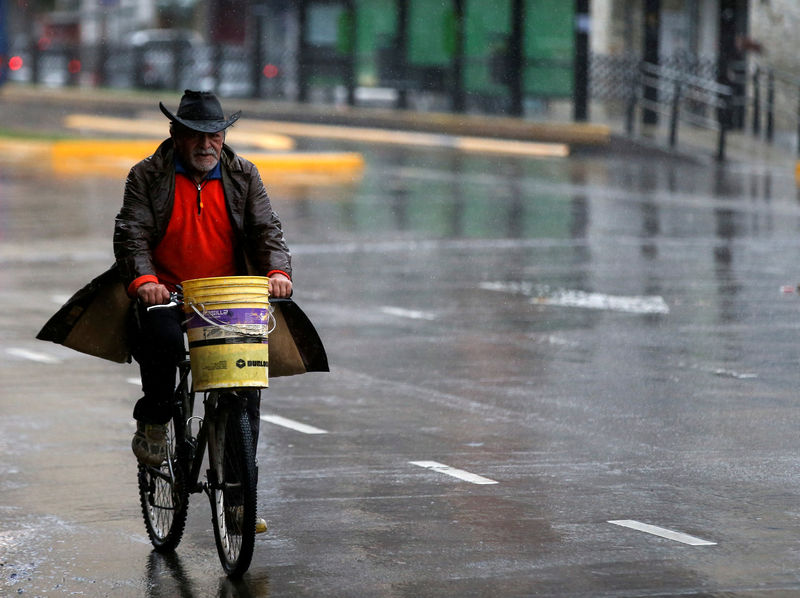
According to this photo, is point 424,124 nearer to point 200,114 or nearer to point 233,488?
point 200,114

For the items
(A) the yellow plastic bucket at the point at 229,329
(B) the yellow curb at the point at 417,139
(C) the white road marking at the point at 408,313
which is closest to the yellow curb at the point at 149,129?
(B) the yellow curb at the point at 417,139

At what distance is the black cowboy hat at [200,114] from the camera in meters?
6.56

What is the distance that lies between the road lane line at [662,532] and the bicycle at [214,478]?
5.57 feet

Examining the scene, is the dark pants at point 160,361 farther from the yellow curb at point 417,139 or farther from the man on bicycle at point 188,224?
the yellow curb at point 417,139

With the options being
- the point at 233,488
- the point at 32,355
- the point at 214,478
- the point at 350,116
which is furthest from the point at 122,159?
the point at 233,488

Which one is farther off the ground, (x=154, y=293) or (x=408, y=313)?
(x=154, y=293)

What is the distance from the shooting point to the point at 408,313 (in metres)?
13.8

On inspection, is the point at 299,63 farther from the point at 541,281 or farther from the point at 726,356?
the point at 726,356

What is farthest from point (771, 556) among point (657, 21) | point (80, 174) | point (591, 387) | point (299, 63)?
point (299, 63)

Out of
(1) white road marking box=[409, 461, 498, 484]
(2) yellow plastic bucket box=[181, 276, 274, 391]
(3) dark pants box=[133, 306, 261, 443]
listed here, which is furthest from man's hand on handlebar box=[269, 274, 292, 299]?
(1) white road marking box=[409, 461, 498, 484]

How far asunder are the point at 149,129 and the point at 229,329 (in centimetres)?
3201

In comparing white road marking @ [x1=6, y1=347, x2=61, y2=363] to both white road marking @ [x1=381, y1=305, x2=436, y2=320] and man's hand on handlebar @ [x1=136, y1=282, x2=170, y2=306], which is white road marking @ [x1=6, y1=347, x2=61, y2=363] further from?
man's hand on handlebar @ [x1=136, y1=282, x2=170, y2=306]

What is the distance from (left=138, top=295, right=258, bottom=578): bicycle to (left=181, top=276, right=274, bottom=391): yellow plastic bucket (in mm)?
110

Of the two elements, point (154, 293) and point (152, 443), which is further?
point (152, 443)
